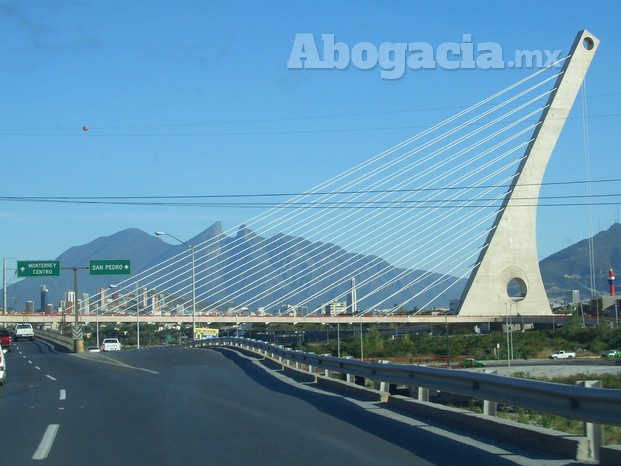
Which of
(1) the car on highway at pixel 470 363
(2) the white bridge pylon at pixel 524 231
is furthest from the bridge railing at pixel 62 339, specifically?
(1) the car on highway at pixel 470 363

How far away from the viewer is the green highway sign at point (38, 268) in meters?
66.1

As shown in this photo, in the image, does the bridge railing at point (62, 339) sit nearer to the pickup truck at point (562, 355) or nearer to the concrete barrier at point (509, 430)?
the pickup truck at point (562, 355)

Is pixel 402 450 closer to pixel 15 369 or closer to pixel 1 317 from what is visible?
pixel 15 369

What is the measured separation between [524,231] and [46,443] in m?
46.8

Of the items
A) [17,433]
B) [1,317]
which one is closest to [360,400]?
[17,433]

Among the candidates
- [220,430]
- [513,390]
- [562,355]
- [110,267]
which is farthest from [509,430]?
[110,267]

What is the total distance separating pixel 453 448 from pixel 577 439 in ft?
5.82

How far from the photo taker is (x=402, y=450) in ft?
36.4

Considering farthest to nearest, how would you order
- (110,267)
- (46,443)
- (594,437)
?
(110,267) < (46,443) < (594,437)

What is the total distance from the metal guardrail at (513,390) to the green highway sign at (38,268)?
51.0m

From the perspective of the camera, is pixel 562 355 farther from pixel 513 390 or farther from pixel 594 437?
pixel 594 437

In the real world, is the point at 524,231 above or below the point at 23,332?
above

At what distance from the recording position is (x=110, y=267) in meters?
66.9

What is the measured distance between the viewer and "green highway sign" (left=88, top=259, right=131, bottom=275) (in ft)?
217
